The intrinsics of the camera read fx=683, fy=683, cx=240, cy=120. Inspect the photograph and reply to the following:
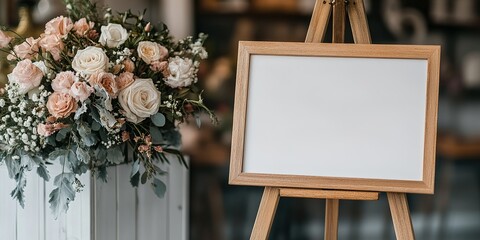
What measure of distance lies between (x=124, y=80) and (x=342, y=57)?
55cm

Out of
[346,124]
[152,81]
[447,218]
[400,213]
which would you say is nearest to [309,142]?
[346,124]

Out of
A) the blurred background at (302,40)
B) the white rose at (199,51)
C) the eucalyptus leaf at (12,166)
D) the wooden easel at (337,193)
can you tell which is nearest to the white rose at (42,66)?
the eucalyptus leaf at (12,166)

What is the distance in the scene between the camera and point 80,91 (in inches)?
62.0

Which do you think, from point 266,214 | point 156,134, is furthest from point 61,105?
point 266,214

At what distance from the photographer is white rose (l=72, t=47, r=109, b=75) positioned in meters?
1.61

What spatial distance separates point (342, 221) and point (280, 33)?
1.06m

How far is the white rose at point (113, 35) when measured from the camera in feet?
5.65

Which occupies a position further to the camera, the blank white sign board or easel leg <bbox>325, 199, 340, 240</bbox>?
easel leg <bbox>325, 199, 340, 240</bbox>

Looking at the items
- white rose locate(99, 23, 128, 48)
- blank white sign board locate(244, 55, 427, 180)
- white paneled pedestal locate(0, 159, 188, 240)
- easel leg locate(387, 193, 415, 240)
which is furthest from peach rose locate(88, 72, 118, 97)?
easel leg locate(387, 193, 415, 240)

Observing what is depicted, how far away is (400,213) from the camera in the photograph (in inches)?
67.7

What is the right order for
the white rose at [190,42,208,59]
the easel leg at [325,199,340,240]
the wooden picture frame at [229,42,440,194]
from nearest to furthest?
the wooden picture frame at [229,42,440,194]
the white rose at [190,42,208,59]
the easel leg at [325,199,340,240]

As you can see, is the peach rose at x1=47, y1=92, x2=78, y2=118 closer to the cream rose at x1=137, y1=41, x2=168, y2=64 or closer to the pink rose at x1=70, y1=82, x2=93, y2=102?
the pink rose at x1=70, y1=82, x2=93, y2=102

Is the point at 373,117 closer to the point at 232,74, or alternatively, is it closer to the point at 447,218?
the point at 232,74

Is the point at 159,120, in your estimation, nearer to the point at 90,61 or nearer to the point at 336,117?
the point at 90,61
